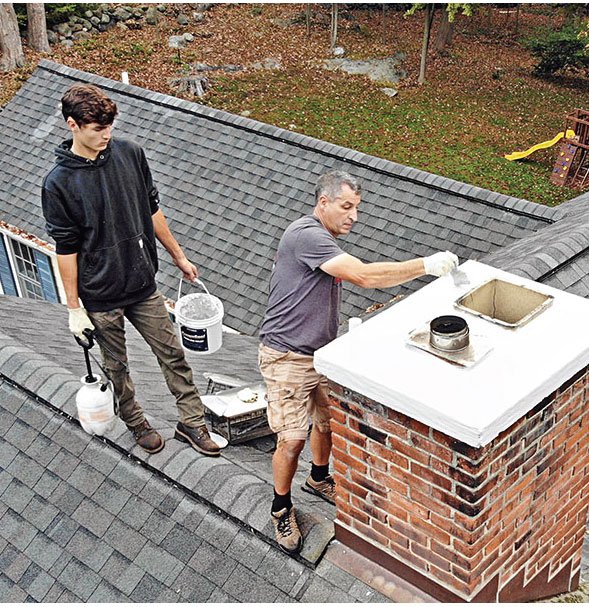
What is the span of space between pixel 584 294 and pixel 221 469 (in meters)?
3.84

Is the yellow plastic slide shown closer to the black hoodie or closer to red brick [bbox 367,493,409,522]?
the black hoodie

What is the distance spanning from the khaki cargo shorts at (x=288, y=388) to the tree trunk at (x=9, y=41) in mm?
22525

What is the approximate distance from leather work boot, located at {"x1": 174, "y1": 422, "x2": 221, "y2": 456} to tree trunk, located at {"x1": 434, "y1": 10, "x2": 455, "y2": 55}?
1005 inches

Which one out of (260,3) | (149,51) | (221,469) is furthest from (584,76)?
(221,469)

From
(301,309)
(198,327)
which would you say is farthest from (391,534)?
(198,327)

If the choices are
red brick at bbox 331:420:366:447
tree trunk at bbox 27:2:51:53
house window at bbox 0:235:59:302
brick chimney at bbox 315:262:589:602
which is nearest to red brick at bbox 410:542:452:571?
brick chimney at bbox 315:262:589:602

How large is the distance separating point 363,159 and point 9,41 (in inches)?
662

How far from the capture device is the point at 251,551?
4176 millimetres

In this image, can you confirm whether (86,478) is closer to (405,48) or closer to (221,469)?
(221,469)

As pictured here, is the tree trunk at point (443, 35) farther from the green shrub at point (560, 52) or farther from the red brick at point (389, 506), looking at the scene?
the red brick at point (389, 506)

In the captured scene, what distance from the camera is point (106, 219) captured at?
4273 millimetres

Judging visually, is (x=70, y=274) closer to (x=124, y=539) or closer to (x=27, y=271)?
(x=124, y=539)

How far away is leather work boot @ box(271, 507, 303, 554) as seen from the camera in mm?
4082

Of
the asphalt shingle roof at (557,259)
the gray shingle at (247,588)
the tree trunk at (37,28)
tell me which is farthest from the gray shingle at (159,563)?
the tree trunk at (37,28)
